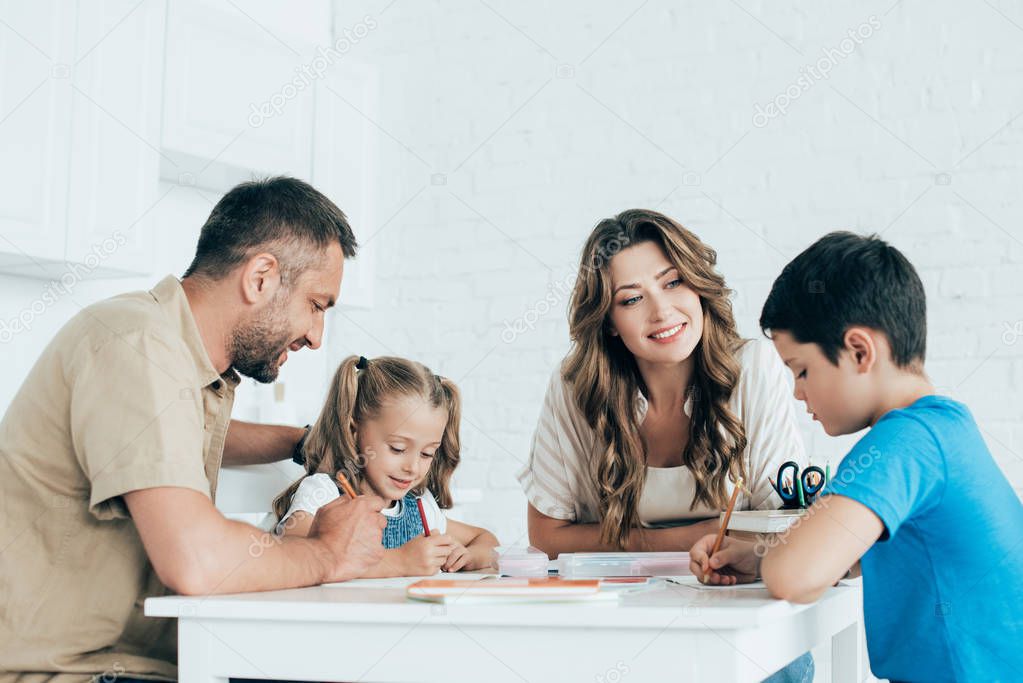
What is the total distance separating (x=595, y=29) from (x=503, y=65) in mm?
341

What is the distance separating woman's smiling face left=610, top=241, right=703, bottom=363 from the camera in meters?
1.82

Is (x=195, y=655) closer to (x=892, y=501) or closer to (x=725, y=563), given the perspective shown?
(x=725, y=563)

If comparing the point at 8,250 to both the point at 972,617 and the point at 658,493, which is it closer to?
the point at 658,493

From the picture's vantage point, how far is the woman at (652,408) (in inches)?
71.5

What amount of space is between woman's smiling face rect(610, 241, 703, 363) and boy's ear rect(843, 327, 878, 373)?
0.50 metres

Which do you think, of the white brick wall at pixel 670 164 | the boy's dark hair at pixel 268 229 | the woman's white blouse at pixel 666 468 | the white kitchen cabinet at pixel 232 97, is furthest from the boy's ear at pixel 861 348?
the white kitchen cabinet at pixel 232 97

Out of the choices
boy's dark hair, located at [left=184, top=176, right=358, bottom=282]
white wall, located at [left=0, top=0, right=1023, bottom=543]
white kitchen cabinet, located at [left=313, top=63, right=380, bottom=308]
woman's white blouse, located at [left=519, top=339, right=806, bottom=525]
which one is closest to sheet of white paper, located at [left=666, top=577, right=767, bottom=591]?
woman's white blouse, located at [left=519, top=339, right=806, bottom=525]

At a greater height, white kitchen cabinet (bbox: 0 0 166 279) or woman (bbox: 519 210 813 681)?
white kitchen cabinet (bbox: 0 0 166 279)

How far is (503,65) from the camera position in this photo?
11.6ft

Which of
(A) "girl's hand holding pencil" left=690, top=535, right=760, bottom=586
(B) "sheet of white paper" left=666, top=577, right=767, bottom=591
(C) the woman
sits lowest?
(B) "sheet of white paper" left=666, top=577, right=767, bottom=591

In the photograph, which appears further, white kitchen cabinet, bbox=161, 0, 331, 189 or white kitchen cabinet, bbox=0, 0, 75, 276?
white kitchen cabinet, bbox=161, 0, 331, 189
